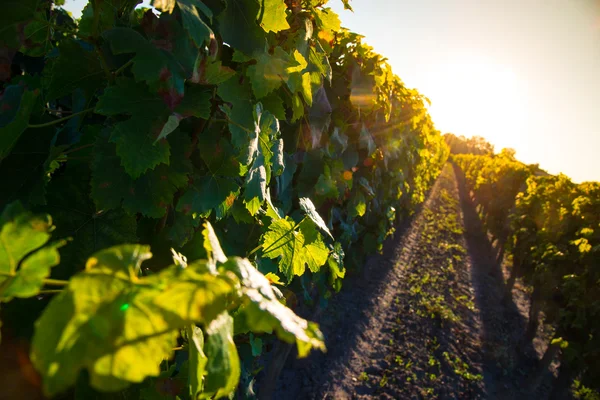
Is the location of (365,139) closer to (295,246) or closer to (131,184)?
(295,246)

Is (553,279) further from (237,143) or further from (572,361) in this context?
(237,143)

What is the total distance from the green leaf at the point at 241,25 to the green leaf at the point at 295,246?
0.68m

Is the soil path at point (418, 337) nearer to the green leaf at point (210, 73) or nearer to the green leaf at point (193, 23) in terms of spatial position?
the green leaf at point (210, 73)

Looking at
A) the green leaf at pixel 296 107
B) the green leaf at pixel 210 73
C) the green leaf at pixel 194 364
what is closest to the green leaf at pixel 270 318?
the green leaf at pixel 194 364

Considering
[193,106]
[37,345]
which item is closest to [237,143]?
[193,106]

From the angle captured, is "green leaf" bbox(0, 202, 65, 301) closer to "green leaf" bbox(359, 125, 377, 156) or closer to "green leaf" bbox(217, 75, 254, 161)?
"green leaf" bbox(217, 75, 254, 161)

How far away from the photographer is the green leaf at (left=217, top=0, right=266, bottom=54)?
3.95ft

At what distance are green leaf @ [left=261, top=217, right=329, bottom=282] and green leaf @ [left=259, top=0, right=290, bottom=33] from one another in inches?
29.0

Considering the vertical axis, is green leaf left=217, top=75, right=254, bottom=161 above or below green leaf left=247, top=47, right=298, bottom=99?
below

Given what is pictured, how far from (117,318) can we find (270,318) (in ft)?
0.62

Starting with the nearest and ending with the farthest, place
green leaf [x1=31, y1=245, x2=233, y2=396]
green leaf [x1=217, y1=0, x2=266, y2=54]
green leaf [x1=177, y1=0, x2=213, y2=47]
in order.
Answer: green leaf [x1=31, y1=245, x2=233, y2=396]
green leaf [x1=177, y1=0, x2=213, y2=47]
green leaf [x1=217, y1=0, x2=266, y2=54]

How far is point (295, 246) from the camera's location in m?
1.39

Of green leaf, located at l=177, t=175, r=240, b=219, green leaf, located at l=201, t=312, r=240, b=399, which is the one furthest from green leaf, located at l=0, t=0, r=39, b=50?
green leaf, located at l=201, t=312, r=240, b=399

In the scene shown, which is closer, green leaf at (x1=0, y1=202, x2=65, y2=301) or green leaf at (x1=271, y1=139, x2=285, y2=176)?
green leaf at (x1=0, y1=202, x2=65, y2=301)
